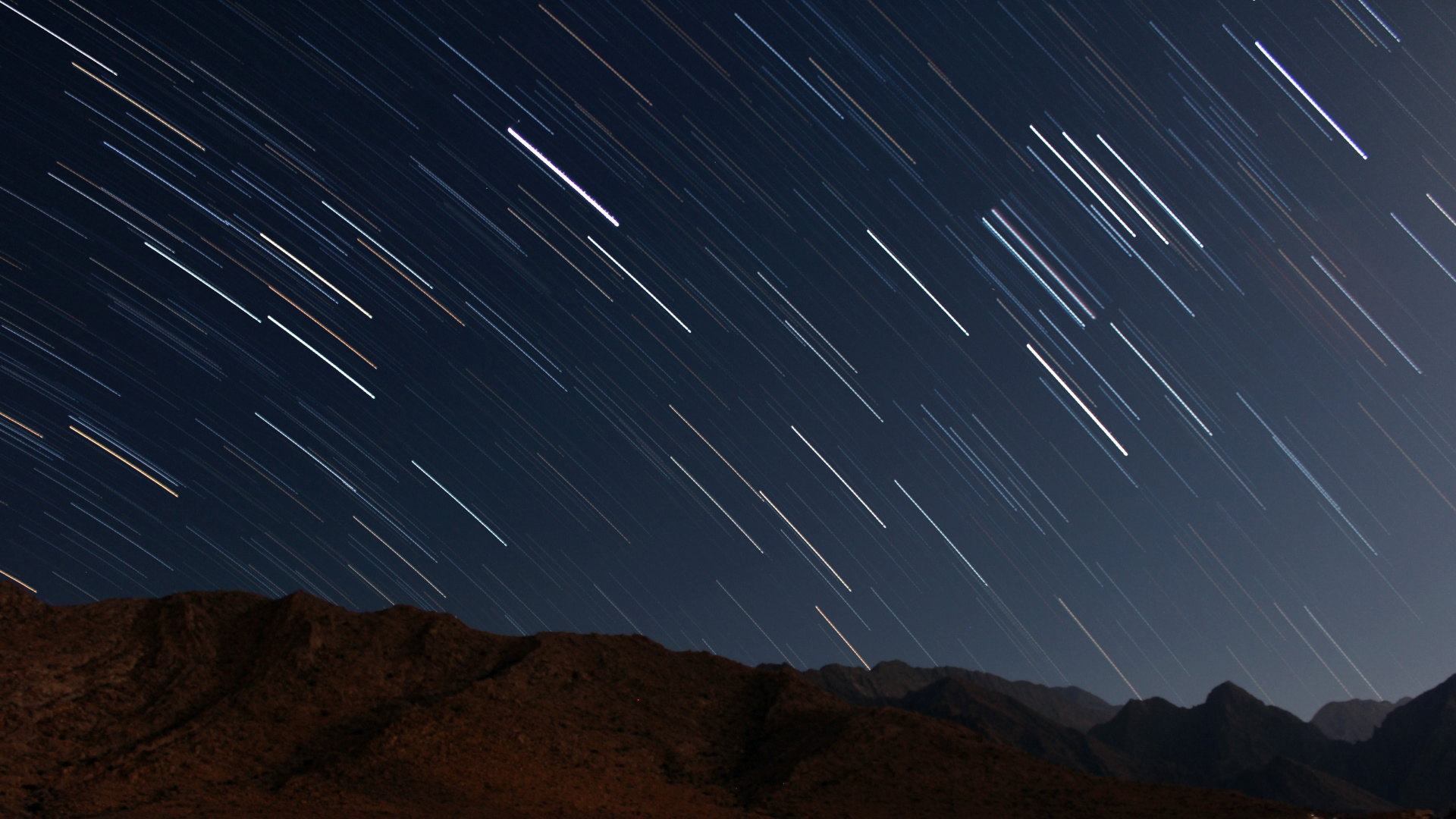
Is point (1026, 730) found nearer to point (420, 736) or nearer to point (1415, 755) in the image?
point (1415, 755)

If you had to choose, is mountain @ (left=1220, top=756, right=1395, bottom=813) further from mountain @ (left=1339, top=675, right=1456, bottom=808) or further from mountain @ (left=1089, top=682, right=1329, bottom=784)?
mountain @ (left=1089, top=682, right=1329, bottom=784)

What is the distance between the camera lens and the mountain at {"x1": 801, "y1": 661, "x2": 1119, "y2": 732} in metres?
137

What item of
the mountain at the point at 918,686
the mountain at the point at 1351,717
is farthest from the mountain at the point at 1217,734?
the mountain at the point at 1351,717

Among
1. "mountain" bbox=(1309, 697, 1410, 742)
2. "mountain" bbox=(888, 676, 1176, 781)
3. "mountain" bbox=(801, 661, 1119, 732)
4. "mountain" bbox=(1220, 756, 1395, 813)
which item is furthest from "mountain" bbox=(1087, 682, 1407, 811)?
"mountain" bbox=(1309, 697, 1410, 742)

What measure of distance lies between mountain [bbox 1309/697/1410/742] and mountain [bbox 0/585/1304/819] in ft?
570

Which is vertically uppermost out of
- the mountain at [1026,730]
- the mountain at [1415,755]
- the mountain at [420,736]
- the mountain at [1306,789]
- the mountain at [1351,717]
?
the mountain at [420,736]

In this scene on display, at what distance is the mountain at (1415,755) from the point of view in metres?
91.8

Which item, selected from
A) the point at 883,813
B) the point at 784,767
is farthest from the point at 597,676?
the point at 883,813

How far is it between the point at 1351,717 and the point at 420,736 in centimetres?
21249

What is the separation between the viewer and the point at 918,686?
161m

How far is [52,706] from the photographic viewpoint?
102 ft

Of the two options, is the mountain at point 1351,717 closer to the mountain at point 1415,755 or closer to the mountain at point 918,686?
the mountain at point 918,686

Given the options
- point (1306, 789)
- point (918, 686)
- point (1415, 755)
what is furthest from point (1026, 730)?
point (918, 686)

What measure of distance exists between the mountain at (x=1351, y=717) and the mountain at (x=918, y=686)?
4414 centimetres
